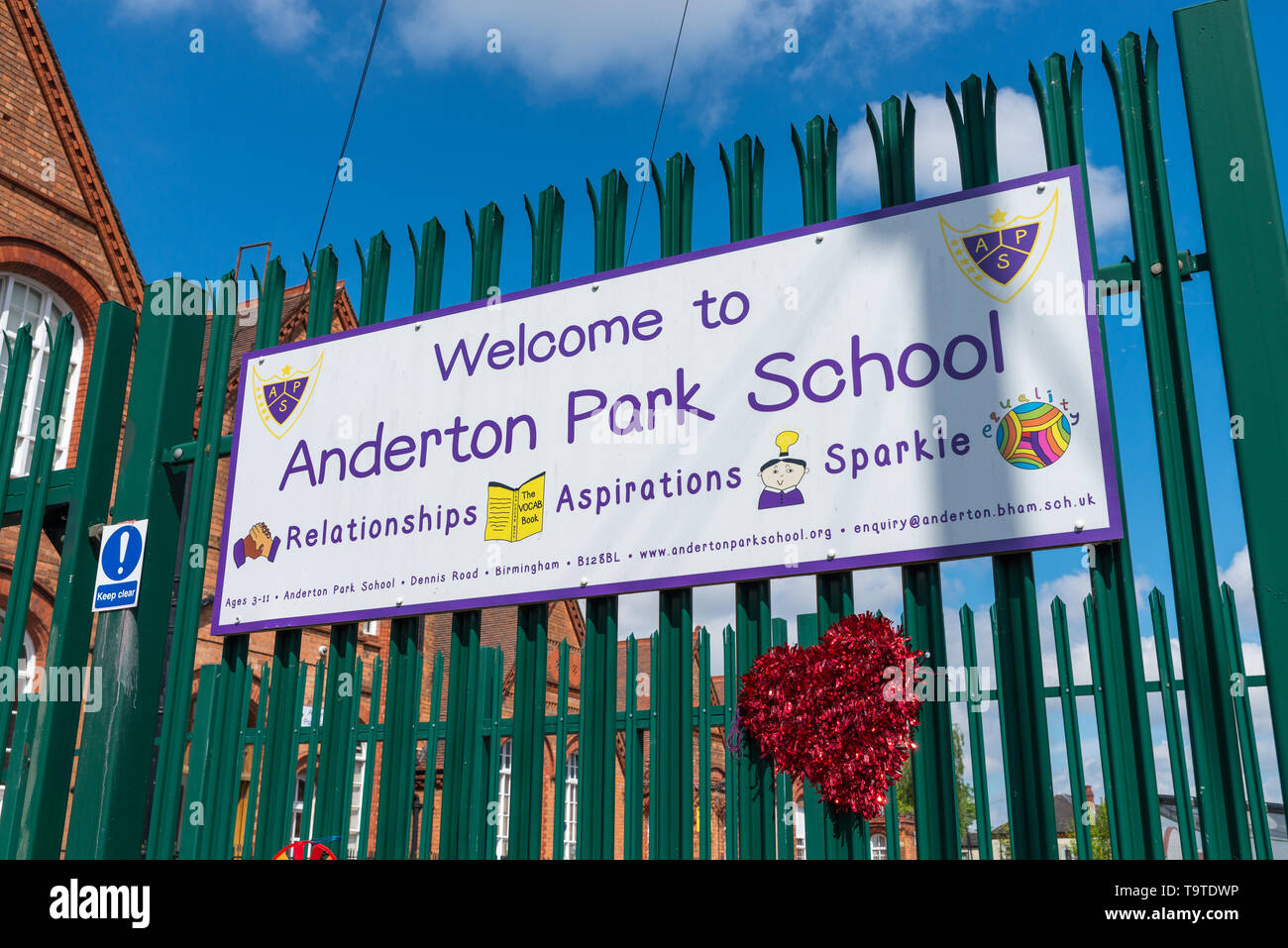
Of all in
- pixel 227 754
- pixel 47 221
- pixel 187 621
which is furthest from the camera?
pixel 47 221

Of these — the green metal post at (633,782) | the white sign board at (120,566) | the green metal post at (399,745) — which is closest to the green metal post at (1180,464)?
the green metal post at (633,782)

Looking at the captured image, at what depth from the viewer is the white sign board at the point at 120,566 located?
5352mm

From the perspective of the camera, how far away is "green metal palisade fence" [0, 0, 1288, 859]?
3.59 meters

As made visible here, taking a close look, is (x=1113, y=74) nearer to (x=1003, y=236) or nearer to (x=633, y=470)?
(x=1003, y=236)

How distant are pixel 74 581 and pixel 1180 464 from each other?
489 centimetres

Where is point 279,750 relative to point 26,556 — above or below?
below

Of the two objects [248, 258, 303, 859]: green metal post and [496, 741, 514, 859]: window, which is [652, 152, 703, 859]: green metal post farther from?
[496, 741, 514, 859]: window

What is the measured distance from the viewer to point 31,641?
1383 cm

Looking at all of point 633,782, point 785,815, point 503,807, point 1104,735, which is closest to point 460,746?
point 633,782

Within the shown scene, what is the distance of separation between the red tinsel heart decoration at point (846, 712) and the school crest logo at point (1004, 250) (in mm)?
1266

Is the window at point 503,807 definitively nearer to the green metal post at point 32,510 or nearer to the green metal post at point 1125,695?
the green metal post at point 32,510

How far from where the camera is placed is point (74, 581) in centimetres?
552

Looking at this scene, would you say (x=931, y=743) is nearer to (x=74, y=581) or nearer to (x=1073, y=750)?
(x=1073, y=750)
